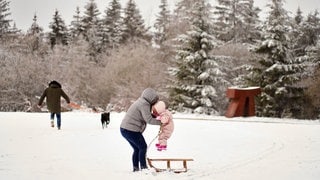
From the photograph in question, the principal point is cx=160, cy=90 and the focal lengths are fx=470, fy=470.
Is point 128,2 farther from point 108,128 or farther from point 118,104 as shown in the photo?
point 108,128

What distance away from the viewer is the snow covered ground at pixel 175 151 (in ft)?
30.3

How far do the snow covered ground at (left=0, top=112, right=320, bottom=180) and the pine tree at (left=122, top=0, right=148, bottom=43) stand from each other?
4636 centimetres

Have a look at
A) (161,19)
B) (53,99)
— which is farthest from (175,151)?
(161,19)

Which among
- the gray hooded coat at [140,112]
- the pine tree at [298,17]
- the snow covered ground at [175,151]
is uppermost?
the pine tree at [298,17]

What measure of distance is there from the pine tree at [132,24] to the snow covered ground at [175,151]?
46.4 m

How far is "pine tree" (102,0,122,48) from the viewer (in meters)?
61.6

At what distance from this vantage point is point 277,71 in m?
31.5

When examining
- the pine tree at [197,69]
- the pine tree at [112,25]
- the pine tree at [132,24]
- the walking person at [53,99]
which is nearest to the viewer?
the walking person at [53,99]

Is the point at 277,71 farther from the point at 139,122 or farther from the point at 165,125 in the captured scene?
the point at 139,122

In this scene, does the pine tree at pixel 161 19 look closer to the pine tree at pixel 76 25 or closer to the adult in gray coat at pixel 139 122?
the pine tree at pixel 76 25

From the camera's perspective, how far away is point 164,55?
46.5 m

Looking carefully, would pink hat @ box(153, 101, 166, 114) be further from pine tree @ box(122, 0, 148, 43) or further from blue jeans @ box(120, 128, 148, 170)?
pine tree @ box(122, 0, 148, 43)

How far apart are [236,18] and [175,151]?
1677 inches

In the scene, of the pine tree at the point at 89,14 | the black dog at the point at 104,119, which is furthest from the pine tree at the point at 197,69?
the pine tree at the point at 89,14
